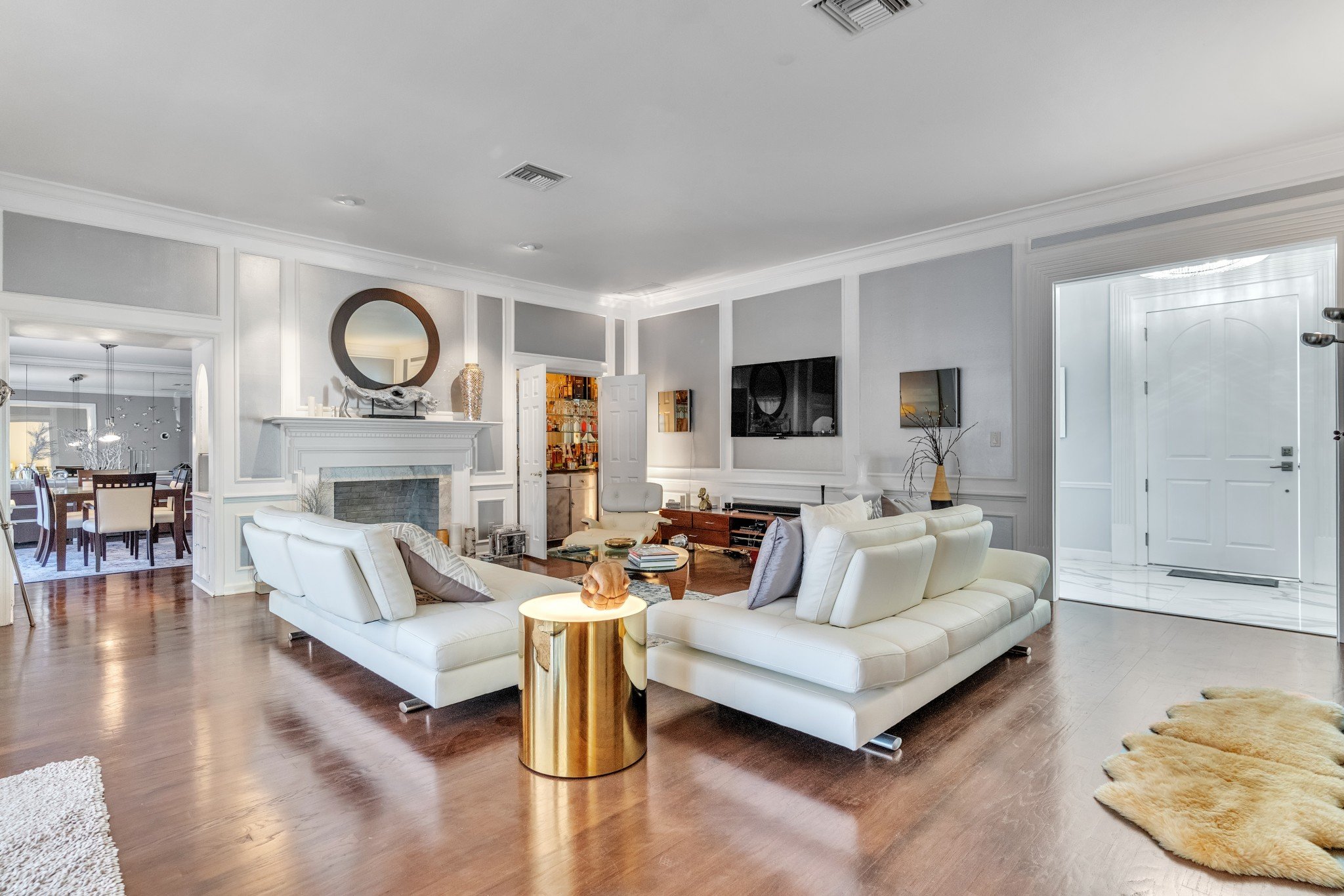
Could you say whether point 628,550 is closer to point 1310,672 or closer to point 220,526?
point 220,526

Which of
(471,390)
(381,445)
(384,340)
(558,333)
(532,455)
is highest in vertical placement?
(558,333)

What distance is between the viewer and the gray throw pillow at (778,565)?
3.00 m

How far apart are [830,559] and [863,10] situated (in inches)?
86.0

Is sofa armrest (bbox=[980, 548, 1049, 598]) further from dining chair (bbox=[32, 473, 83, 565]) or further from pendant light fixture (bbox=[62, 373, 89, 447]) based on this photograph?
pendant light fixture (bbox=[62, 373, 89, 447])

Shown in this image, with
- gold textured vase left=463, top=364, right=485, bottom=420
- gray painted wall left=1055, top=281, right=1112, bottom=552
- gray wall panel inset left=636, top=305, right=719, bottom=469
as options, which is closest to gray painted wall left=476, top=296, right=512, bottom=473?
gold textured vase left=463, top=364, right=485, bottom=420

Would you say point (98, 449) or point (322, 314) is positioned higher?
point (322, 314)

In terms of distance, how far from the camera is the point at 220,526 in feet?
17.5

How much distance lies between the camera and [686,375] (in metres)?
7.75

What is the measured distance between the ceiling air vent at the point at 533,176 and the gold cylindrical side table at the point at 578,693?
9.94ft

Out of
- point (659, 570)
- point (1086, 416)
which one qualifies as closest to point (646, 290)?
point (659, 570)

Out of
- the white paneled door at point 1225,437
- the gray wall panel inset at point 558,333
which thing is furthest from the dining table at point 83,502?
the white paneled door at point 1225,437

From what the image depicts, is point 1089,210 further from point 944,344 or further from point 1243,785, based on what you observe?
point 1243,785

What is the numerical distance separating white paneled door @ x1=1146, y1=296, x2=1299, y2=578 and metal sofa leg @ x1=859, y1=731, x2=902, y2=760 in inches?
206

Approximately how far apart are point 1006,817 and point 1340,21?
137 inches
